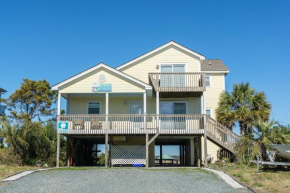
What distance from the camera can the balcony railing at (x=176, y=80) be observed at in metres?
23.7

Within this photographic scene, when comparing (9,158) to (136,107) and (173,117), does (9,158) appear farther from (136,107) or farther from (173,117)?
(173,117)

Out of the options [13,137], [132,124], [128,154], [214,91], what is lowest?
[128,154]

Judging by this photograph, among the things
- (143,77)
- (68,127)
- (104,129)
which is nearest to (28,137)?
(68,127)

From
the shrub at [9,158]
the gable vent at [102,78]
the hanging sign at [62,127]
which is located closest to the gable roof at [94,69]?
the gable vent at [102,78]

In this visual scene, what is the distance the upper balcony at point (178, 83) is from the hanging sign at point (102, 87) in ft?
9.44

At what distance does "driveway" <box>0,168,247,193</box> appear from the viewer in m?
12.0

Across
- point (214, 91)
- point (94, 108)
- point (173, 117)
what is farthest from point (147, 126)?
point (214, 91)

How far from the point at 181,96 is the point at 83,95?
6.87 m

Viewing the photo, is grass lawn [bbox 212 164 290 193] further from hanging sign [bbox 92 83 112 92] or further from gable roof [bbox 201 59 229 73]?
gable roof [bbox 201 59 229 73]

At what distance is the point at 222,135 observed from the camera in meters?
22.5

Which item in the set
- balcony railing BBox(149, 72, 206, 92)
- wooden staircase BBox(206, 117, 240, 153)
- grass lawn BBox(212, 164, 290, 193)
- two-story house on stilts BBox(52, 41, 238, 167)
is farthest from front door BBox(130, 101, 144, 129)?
grass lawn BBox(212, 164, 290, 193)

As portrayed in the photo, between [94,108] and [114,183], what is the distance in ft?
42.6

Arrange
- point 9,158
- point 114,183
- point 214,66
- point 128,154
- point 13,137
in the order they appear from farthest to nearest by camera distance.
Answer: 1. point 214,66
2. point 128,154
3. point 13,137
4. point 9,158
5. point 114,183

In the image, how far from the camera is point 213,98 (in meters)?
26.9
